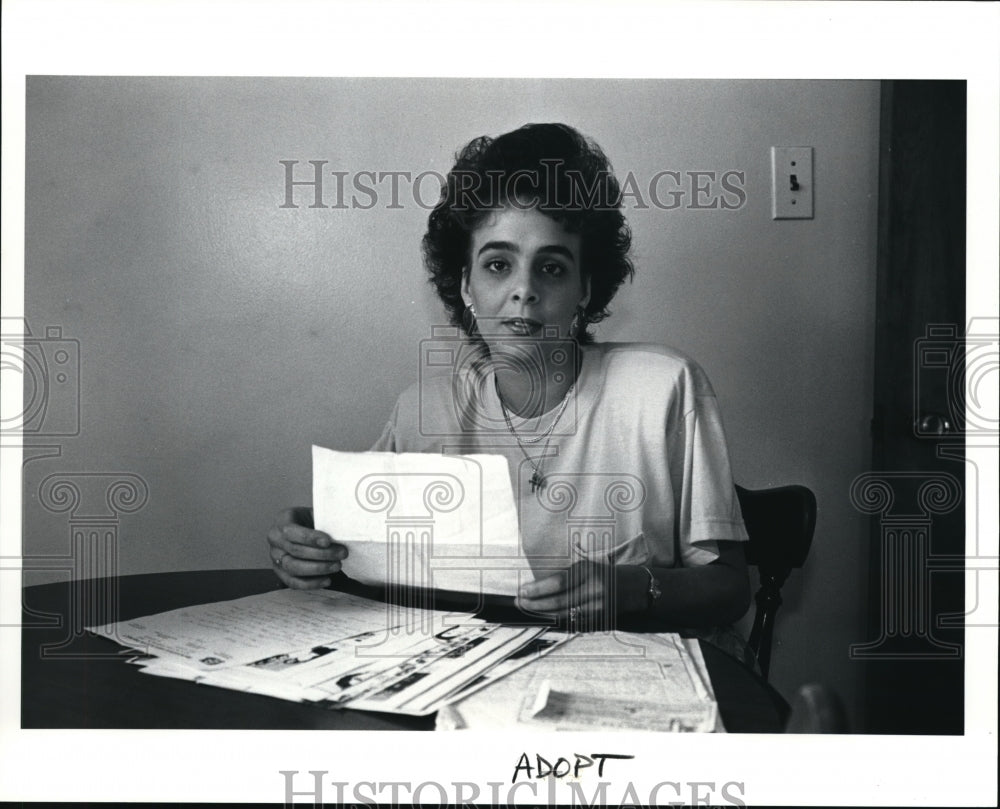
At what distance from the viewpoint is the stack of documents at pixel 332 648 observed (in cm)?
91

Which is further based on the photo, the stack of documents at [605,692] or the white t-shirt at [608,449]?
the white t-shirt at [608,449]

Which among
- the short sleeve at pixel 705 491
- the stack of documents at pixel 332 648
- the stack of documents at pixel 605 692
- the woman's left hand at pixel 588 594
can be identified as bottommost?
the stack of documents at pixel 605 692

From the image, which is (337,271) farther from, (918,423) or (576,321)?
(918,423)

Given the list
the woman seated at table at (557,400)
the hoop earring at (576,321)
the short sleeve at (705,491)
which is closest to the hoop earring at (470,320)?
the woman seated at table at (557,400)

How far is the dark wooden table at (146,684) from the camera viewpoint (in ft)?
2.96

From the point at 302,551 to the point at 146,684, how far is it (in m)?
0.22

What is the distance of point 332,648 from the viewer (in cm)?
98

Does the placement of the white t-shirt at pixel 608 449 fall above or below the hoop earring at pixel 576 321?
below

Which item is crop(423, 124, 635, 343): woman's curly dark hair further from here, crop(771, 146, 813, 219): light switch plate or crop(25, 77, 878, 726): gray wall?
crop(771, 146, 813, 219): light switch plate

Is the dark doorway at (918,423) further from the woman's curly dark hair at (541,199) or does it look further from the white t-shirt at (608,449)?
the woman's curly dark hair at (541,199)

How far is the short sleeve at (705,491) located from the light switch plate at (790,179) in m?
0.25

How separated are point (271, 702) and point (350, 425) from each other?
1.12 ft

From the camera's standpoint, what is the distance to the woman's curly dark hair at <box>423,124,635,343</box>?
106cm

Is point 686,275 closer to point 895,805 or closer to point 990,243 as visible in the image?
point 990,243
